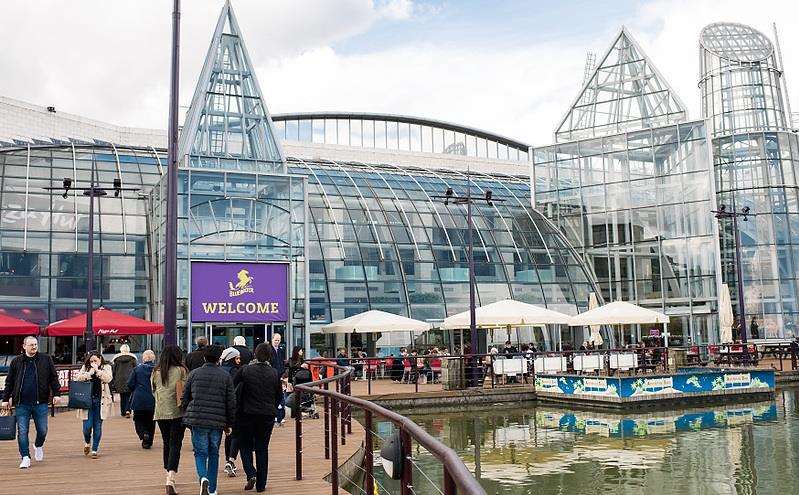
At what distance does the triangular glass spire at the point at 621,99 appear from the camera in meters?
44.0

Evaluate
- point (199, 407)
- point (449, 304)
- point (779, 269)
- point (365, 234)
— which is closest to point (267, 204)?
point (365, 234)

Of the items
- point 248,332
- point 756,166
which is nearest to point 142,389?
point 248,332

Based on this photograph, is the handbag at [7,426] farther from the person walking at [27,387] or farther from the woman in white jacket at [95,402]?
the woman in white jacket at [95,402]

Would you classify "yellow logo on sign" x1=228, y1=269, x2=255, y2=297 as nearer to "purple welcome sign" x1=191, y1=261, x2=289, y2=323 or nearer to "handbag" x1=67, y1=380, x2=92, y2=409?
"purple welcome sign" x1=191, y1=261, x2=289, y2=323

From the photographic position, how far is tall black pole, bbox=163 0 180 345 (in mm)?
12922

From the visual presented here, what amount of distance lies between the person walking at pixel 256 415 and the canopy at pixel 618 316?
2312 cm

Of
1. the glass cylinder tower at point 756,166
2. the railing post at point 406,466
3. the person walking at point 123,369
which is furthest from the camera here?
the glass cylinder tower at point 756,166

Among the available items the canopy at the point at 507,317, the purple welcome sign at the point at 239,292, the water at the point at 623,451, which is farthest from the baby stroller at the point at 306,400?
the canopy at the point at 507,317

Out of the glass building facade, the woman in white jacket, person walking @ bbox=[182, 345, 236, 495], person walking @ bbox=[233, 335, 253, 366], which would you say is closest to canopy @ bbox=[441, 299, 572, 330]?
the glass building facade

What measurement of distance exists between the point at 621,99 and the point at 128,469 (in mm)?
38640

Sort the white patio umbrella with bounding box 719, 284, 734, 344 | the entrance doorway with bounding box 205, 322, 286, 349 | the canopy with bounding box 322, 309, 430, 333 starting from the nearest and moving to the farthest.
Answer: the entrance doorway with bounding box 205, 322, 286, 349, the canopy with bounding box 322, 309, 430, 333, the white patio umbrella with bounding box 719, 284, 734, 344

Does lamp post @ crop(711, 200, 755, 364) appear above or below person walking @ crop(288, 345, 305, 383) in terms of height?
above

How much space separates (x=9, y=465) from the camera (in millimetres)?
12594

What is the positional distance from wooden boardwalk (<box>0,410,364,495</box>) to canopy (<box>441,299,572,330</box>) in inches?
559
